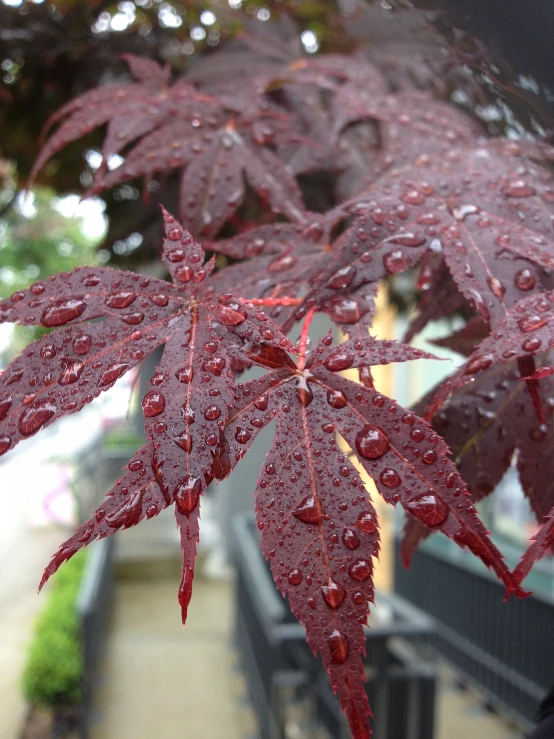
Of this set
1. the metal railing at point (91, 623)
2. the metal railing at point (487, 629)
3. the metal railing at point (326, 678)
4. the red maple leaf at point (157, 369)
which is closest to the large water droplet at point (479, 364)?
the red maple leaf at point (157, 369)

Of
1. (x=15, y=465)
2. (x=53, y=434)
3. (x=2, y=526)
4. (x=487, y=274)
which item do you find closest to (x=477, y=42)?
(x=487, y=274)

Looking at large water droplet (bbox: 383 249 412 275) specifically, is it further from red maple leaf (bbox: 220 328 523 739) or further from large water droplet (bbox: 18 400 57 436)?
large water droplet (bbox: 18 400 57 436)

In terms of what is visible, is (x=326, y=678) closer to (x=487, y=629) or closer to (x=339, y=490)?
(x=487, y=629)

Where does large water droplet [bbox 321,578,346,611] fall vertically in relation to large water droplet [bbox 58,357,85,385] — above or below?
above

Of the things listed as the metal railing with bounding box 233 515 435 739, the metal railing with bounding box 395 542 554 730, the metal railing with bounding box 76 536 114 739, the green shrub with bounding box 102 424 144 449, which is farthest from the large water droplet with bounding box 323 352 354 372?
the green shrub with bounding box 102 424 144 449

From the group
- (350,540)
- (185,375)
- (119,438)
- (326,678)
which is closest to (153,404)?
(185,375)

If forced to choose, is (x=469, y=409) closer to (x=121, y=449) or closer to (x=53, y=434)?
(x=121, y=449)
